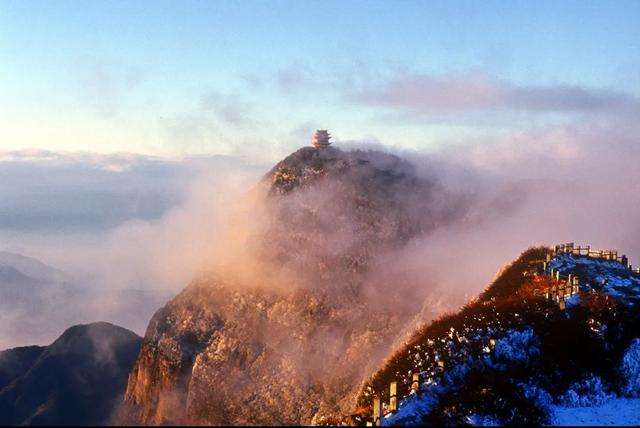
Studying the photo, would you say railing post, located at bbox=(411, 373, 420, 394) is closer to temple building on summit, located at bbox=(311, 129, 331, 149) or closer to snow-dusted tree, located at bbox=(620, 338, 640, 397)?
snow-dusted tree, located at bbox=(620, 338, 640, 397)

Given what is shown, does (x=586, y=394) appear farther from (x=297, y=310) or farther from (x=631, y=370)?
(x=297, y=310)

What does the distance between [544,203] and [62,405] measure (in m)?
84.3

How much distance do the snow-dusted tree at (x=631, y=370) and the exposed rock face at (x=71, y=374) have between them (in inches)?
3118

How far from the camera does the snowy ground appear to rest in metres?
31.3

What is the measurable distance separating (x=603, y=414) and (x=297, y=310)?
193 feet

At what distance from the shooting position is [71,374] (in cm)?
12250

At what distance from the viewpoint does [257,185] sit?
112188 millimetres

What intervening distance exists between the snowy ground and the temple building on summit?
87.3m

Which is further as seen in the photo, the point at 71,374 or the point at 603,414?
the point at 71,374

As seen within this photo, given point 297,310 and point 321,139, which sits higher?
point 321,139

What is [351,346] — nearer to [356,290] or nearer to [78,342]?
[356,290]

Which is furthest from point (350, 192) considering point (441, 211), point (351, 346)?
point (351, 346)

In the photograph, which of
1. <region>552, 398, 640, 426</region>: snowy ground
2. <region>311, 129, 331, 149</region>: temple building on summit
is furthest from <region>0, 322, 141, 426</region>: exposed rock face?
<region>552, 398, 640, 426</region>: snowy ground

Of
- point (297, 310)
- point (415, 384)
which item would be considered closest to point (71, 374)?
point (297, 310)
